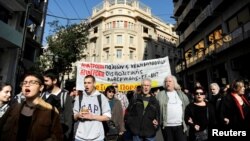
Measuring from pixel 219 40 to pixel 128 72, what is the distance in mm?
12092

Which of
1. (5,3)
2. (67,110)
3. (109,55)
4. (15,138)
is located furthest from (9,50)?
(109,55)

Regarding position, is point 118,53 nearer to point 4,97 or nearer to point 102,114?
point 4,97

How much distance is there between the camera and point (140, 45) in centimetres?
4416

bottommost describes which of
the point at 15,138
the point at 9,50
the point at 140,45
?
the point at 15,138

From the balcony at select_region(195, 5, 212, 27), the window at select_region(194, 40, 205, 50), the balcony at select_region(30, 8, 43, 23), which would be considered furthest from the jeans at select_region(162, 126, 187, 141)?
the window at select_region(194, 40, 205, 50)

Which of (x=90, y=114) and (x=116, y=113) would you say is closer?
(x=90, y=114)

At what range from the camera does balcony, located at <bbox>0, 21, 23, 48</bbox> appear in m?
13.3

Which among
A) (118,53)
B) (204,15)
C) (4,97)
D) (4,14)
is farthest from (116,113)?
(118,53)

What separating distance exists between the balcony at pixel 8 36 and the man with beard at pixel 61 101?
11090 mm

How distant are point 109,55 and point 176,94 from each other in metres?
37.2

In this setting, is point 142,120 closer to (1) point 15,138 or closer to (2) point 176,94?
(2) point 176,94

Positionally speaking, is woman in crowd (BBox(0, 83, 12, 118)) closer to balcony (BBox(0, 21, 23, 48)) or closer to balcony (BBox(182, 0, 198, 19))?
balcony (BBox(0, 21, 23, 48))

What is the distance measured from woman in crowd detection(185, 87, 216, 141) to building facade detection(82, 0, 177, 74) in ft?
119

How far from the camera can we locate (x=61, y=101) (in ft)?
12.1
